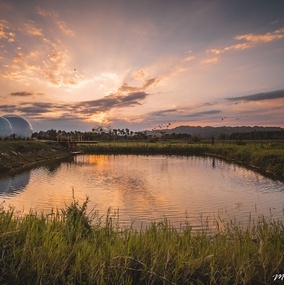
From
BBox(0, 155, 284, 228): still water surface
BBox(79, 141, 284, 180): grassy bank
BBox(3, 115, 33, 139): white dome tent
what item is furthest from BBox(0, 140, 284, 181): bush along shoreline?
BBox(3, 115, 33, 139): white dome tent

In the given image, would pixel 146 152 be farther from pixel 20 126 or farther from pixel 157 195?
pixel 157 195

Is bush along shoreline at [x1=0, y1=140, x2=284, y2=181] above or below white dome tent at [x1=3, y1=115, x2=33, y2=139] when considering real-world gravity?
below

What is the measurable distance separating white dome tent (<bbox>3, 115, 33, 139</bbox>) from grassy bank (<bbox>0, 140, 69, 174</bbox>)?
75.4ft

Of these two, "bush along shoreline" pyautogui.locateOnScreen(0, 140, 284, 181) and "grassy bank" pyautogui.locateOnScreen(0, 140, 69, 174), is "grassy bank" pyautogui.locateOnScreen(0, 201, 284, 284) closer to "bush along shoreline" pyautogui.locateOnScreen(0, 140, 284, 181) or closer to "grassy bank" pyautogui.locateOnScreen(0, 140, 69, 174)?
"bush along shoreline" pyautogui.locateOnScreen(0, 140, 284, 181)

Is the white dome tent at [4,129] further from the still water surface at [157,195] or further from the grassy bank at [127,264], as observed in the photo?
the grassy bank at [127,264]

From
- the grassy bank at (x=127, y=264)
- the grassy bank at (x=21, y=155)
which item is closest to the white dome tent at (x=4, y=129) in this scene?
the grassy bank at (x=21, y=155)

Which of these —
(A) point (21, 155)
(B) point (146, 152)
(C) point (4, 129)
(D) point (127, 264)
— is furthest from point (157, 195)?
(C) point (4, 129)

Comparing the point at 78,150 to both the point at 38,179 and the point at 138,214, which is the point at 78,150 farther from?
the point at 138,214

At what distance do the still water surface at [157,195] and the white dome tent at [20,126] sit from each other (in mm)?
46776

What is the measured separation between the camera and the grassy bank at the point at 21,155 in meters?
32.2

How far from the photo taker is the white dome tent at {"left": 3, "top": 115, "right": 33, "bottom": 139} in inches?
A: 2796

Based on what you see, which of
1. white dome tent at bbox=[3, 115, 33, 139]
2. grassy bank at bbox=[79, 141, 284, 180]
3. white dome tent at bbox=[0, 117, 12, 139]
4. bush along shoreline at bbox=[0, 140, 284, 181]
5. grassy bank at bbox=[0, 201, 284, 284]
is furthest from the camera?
white dome tent at bbox=[3, 115, 33, 139]

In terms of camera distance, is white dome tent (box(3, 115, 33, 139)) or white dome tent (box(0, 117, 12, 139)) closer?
white dome tent (box(0, 117, 12, 139))

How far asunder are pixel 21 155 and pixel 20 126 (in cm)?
3840
